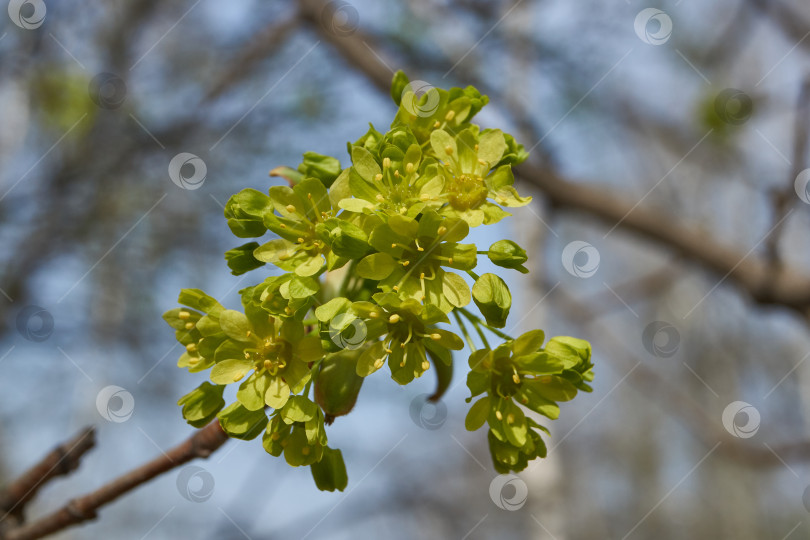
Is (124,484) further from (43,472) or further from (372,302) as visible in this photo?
(372,302)

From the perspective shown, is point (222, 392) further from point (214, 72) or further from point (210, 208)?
point (214, 72)

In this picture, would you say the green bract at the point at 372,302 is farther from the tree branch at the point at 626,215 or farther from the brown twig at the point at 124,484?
the tree branch at the point at 626,215

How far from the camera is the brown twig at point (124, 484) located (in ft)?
3.82

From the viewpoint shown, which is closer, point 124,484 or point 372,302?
point 372,302

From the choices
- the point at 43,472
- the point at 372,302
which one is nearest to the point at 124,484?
the point at 43,472

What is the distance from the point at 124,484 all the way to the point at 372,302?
583mm

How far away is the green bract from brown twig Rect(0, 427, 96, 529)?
0.28 meters

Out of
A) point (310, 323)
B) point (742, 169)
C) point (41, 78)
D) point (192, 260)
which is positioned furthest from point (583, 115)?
point (310, 323)

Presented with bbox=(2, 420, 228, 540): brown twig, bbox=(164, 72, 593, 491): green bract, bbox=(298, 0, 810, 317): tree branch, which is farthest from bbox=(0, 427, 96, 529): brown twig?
bbox=(298, 0, 810, 317): tree branch

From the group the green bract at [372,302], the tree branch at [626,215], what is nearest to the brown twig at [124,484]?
the green bract at [372,302]

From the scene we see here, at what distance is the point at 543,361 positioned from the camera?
3.83 ft

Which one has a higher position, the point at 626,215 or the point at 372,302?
the point at 626,215

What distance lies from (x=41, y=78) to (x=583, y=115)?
3516 millimetres

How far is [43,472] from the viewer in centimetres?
136
